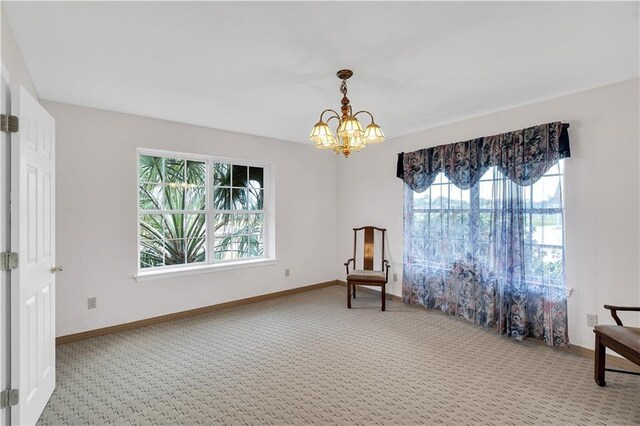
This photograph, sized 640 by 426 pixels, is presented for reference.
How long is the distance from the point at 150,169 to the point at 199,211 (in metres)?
0.80

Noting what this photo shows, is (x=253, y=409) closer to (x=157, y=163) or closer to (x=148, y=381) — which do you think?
(x=148, y=381)

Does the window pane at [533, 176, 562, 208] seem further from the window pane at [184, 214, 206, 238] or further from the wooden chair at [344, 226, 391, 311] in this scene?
Result: the window pane at [184, 214, 206, 238]

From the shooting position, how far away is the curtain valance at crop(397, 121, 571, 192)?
3145 mm

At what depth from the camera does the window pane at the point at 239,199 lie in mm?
4699

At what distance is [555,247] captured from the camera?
3168 mm

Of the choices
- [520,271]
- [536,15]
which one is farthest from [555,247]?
[536,15]

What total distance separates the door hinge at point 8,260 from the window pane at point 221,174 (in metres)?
2.81

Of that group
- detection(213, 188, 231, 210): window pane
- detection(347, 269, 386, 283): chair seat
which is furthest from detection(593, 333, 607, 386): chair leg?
detection(213, 188, 231, 210): window pane

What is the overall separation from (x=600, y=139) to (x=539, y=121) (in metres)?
0.57

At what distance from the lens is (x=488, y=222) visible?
3.70 metres

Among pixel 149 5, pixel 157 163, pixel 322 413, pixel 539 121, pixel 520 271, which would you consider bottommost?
pixel 322 413

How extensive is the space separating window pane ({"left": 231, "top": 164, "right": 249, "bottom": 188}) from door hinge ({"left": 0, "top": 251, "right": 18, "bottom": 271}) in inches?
119

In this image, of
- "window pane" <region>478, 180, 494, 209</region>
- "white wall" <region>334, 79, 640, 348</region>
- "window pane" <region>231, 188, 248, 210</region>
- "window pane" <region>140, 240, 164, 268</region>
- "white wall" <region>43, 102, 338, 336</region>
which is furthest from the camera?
"window pane" <region>231, 188, 248, 210</region>

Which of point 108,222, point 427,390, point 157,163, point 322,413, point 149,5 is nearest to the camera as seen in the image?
point 149,5
